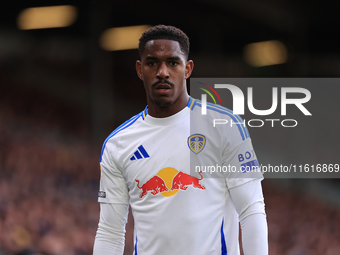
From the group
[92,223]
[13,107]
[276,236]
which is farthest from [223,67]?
[13,107]

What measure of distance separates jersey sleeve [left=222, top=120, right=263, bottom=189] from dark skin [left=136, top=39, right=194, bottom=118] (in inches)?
12.6

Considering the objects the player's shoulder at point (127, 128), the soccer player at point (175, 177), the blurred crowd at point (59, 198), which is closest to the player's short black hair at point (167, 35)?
the soccer player at point (175, 177)

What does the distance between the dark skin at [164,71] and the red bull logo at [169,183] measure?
0.33 metres

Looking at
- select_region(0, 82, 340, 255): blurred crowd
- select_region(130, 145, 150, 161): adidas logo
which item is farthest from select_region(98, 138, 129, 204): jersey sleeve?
select_region(0, 82, 340, 255): blurred crowd

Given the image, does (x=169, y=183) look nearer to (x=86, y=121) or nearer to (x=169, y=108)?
(x=169, y=108)

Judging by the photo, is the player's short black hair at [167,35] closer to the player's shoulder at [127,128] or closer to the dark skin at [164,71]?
the dark skin at [164,71]

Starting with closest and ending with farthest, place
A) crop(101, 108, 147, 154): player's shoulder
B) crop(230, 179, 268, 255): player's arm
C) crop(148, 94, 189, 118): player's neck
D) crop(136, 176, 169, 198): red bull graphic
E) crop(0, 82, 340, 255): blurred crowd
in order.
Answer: crop(230, 179, 268, 255): player's arm, crop(136, 176, 169, 198): red bull graphic, crop(148, 94, 189, 118): player's neck, crop(101, 108, 147, 154): player's shoulder, crop(0, 82, 340, 255): blurred crowd

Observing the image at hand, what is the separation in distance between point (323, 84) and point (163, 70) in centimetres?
494

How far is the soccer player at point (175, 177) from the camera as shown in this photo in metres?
1.69

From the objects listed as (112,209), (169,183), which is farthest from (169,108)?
(112,209)

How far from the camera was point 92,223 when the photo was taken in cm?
529

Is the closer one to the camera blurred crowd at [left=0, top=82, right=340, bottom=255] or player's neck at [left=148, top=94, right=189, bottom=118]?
player's neck at [left=148, top=94, right=189, bottom=118]

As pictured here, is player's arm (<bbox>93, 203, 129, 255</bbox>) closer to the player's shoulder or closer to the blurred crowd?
the player's shoulder

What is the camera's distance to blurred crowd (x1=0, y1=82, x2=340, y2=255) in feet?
15.9
